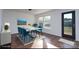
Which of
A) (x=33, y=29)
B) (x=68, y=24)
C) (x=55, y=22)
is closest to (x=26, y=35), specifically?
(x=33, y=29)

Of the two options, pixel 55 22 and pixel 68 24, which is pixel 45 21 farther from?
pixel 68 24

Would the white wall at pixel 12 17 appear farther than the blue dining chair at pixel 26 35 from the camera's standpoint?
No

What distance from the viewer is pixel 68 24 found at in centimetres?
220

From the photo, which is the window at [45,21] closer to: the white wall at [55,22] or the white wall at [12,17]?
the white wall at [55,22]

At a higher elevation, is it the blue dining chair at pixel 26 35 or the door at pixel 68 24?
the door at pixel 68 24

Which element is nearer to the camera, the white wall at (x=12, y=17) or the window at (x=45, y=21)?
the white wall at (x=12, y=17)

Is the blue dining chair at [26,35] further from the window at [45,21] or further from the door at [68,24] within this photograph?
the door at [68,24]

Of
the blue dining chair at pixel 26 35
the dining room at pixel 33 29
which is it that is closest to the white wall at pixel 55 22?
the dining room at pixel 33 29

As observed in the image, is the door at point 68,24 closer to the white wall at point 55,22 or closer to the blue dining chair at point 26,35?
the white wall at point 55,22

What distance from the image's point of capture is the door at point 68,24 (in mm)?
2139

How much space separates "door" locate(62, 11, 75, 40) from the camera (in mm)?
2139

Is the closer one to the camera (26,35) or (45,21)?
(26,35)

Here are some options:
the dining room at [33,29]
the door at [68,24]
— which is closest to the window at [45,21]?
the dining room at [33,29]
